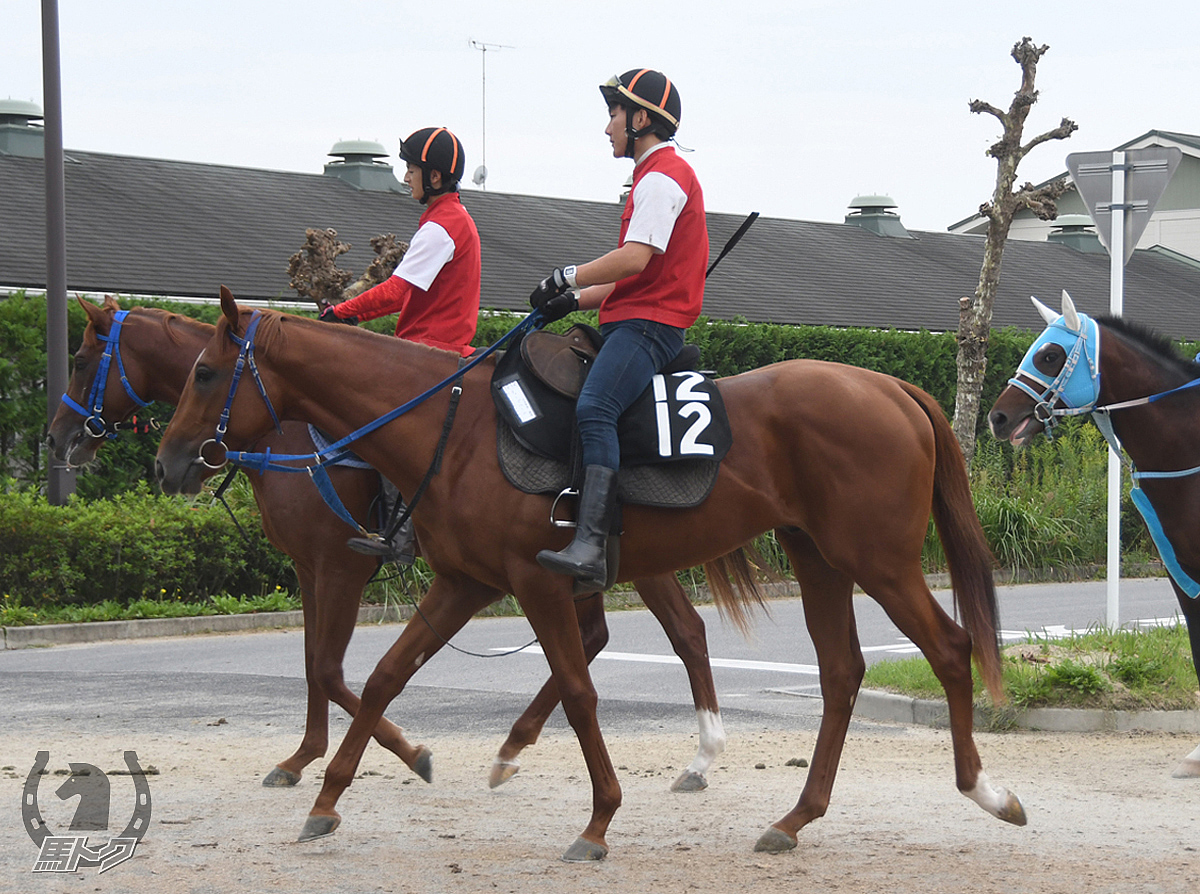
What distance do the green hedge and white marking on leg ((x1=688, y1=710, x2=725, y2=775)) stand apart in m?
7.59

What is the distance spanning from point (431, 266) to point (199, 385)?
1589mm

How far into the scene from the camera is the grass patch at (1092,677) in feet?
27.5

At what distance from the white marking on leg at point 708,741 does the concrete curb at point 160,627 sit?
7.76 metres

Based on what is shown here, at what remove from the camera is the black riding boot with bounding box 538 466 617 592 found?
558cm

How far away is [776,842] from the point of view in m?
5.72

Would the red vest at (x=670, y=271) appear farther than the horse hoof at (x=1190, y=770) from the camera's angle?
No

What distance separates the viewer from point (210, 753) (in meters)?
7.82

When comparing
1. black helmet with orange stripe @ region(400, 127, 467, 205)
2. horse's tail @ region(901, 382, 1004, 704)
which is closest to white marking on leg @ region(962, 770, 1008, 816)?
horse's tail @ region(901, 382, 1004, 704)

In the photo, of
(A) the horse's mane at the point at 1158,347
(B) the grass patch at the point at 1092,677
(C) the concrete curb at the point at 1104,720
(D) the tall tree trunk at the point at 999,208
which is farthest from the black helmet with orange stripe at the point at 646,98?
(D) the tall tree trunk at the point at 999,208

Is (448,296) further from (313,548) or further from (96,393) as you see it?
(96,393)

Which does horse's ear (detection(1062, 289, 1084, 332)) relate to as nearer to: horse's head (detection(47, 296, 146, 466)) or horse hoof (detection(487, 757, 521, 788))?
horse hoof (detection(487, 757, 521, 788))

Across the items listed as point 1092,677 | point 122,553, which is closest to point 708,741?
point 1092,677

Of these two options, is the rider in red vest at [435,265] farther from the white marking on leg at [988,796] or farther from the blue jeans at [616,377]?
the white marking on leg at [988,796]

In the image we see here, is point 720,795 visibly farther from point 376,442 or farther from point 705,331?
point 705,331
